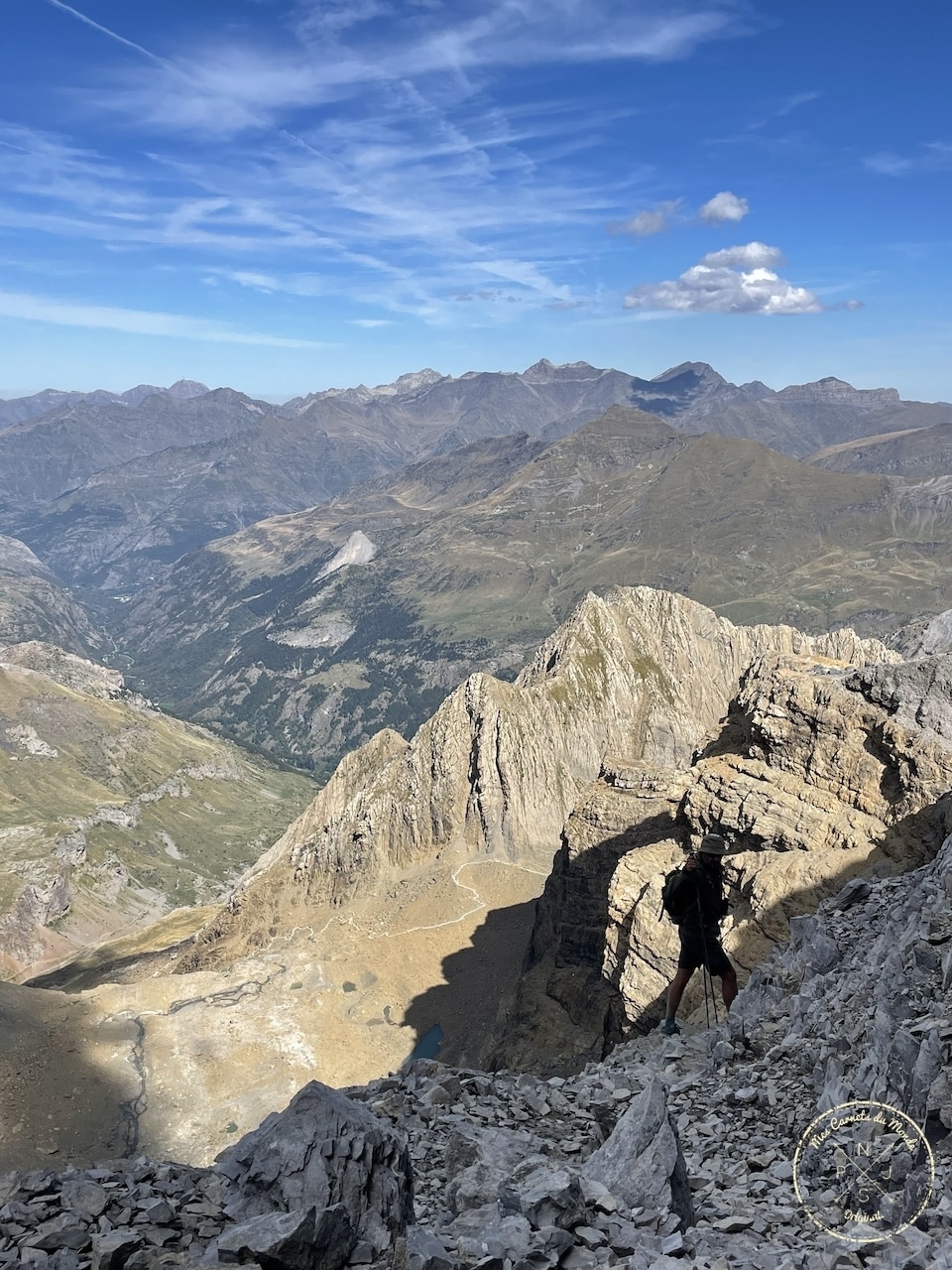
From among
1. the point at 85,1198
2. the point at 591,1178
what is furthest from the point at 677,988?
the point at 85,1198

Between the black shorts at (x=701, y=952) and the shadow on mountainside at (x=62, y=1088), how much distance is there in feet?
150

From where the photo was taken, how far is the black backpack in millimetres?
28078

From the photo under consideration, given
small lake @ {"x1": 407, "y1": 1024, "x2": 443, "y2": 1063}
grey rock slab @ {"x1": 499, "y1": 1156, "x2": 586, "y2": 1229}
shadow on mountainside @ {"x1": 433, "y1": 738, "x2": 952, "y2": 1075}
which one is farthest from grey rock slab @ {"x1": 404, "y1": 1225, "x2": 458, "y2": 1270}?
small lake @ {"x1": 407, "y1": 1024, "x2": 443, "y2": 1063}

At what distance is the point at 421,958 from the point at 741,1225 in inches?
3029

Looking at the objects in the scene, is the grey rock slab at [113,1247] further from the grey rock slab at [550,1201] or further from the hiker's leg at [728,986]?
the hiker's leg at [728,986]

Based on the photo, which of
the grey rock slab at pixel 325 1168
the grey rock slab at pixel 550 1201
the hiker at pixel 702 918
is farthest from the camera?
the hiker at pixel 702 918

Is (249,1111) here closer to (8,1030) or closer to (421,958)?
(8,1030)

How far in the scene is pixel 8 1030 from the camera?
67.7 meters

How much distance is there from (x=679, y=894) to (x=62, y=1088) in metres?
55.5

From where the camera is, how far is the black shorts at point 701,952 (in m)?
29.0

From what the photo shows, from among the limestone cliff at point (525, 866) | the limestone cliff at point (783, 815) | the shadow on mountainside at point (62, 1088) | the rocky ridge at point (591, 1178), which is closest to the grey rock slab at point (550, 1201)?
the rocky ridge at point (591, 1178)

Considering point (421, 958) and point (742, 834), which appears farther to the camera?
point (421, 958)

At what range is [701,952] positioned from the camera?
2898cm

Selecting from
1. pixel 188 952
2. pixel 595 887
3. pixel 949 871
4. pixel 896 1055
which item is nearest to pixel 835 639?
pixel 595 887
